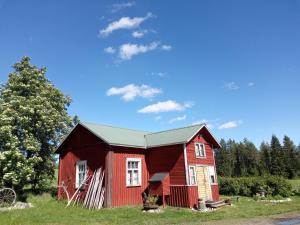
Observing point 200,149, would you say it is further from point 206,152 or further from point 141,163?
point 141,163

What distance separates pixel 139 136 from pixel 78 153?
17.8 ft

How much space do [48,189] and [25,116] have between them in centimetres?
771

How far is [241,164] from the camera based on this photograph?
80688mm

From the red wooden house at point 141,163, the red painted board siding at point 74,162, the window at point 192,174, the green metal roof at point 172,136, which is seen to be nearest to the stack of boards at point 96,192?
the red wooden house at point 141,163

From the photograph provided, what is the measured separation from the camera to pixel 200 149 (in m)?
23.0

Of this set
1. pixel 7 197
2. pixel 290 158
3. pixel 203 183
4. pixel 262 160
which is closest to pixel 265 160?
pixel 262 160

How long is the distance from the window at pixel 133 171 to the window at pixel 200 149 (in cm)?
469

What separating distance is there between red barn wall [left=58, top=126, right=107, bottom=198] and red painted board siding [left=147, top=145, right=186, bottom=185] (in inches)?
163

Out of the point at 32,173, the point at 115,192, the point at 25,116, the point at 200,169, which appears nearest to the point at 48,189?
the point at 32,173

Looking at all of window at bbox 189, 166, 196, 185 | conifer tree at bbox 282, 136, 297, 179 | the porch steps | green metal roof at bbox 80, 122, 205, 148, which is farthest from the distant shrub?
conifer tree at bbox 282, 136, 297, 179

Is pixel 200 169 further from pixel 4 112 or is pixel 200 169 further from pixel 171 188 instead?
pixel 4 112

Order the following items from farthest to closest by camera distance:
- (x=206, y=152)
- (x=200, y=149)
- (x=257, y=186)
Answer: (x=257, y=186) → (x=206, y=152) → (x=200, y=149)

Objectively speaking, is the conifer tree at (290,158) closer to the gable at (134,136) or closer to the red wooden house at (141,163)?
the gable at (134,136)

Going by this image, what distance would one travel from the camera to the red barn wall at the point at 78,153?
20531 mm
